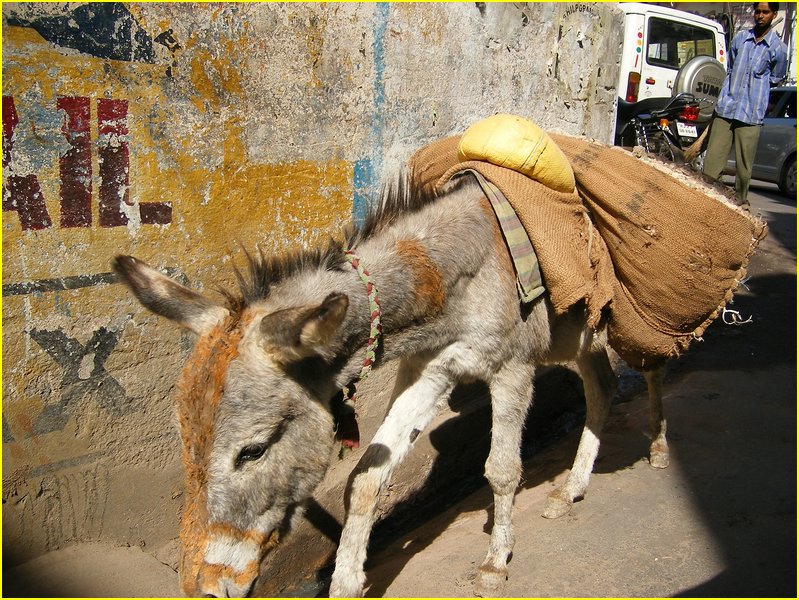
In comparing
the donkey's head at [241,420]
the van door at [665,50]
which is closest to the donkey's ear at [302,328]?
the donkey's head at [241,420]

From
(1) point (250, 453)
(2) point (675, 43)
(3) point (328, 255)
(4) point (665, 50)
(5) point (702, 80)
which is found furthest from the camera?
(2) point (675, 43)

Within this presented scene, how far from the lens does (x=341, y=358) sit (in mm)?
2246

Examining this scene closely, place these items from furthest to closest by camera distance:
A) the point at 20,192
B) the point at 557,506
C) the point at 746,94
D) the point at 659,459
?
the point at 746,94 < the point at 659,459 < the point at 557,506 < the point at 20,192

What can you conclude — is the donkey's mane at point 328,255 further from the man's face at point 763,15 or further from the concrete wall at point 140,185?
the man's face at point 763,15

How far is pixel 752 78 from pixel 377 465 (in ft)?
16.5

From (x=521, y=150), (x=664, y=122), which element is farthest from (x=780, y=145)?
(x=521, y=150)

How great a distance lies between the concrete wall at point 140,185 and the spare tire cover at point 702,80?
27.9 feet

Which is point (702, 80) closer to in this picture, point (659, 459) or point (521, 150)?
point (659, 459)

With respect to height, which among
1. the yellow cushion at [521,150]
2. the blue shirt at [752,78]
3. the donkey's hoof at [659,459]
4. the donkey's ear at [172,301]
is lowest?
the donkey's hoof at [659,459]

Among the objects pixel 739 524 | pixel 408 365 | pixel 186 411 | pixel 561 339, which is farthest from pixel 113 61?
pixel 739 524

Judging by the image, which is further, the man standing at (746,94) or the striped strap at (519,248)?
the man standing at (746,94)

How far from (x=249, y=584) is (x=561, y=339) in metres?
1.83

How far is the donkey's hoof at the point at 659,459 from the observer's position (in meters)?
3.82

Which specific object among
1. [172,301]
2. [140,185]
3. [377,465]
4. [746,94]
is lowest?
[377,465]
